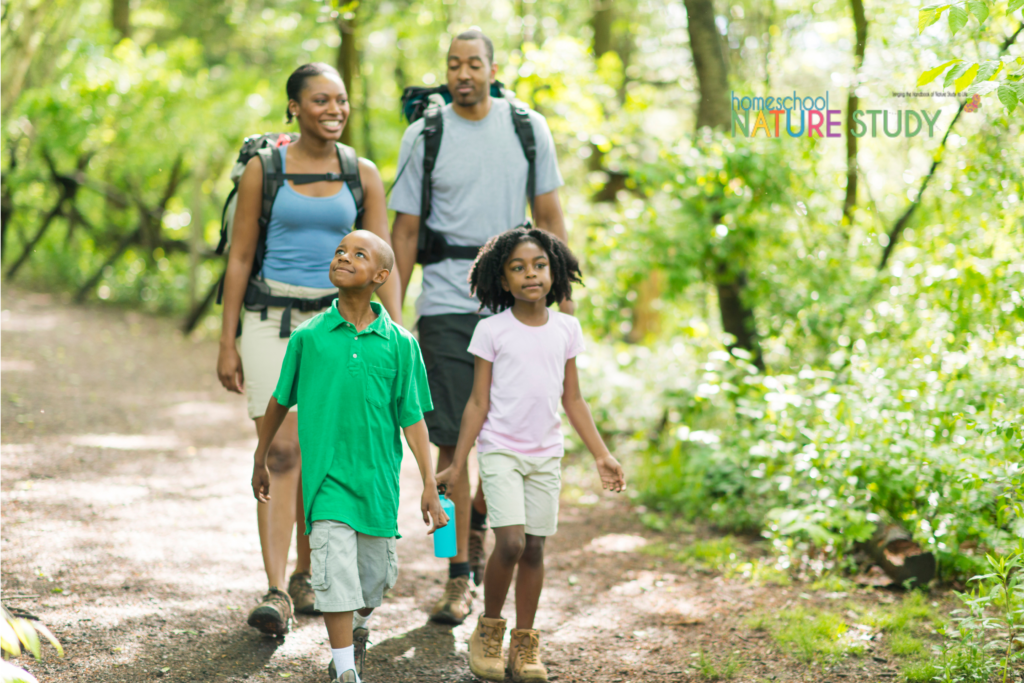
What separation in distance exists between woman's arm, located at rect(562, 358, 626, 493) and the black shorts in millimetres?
627

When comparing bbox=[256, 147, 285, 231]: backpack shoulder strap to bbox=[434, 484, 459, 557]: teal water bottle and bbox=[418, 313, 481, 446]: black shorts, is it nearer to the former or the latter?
bbox=[418, 313, 481, 446]: black shorts

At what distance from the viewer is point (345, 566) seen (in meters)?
2.88

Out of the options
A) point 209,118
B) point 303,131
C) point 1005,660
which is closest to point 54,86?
point 209,118

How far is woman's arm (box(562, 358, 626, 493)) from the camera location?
3332 millimetres

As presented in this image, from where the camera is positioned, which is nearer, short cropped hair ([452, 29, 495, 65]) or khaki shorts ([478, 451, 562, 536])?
khaki shorts ([478, 451, 562, 536])

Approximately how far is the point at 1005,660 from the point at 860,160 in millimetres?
4891

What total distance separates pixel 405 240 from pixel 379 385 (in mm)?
1244

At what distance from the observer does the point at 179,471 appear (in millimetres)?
6539

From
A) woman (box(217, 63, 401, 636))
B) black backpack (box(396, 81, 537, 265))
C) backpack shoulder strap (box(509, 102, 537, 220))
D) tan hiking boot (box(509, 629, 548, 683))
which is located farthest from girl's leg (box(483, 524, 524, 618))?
backpack shoulder strap (box(509, 102, 537, 220))

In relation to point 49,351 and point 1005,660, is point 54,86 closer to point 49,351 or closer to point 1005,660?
point 49,351

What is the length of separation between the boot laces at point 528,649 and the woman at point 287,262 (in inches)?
40.4

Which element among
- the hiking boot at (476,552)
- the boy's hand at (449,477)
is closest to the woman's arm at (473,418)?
the boy's hand at (449,477)

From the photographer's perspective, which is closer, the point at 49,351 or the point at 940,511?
the point at 940,511

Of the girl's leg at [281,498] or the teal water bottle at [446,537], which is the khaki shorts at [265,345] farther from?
the teal water bottle at [446,537]
